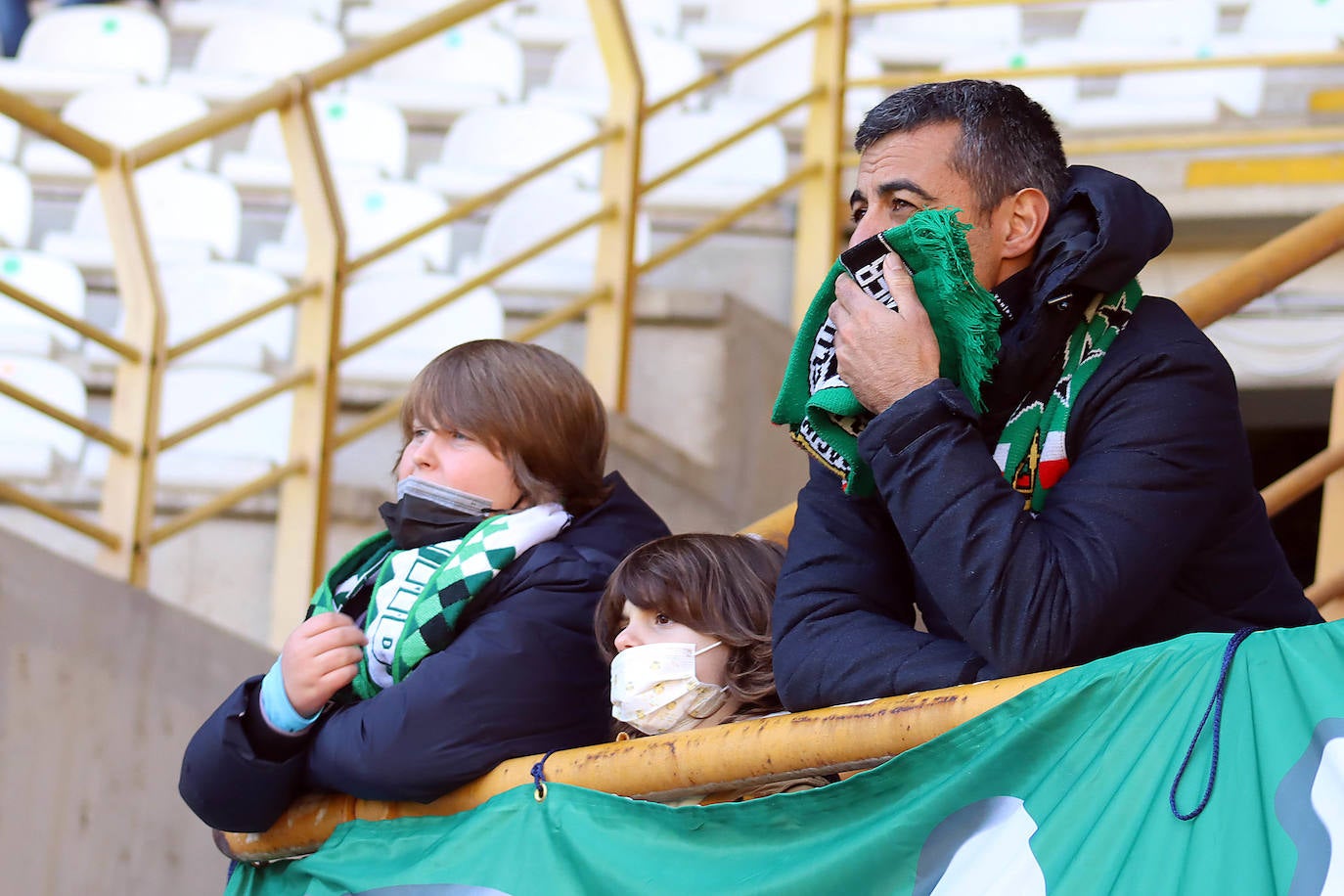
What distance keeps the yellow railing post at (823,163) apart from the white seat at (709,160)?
190 millimetres

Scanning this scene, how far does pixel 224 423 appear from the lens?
14.5 feet

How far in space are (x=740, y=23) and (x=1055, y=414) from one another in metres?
5.42

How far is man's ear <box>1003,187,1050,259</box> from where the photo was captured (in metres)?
1.74

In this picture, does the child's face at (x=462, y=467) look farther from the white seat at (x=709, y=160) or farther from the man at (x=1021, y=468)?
the white seat at (x=709, y=160)

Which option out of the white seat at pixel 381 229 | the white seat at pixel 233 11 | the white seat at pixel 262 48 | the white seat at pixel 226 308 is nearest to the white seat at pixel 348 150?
the white seat at pixel 381 229

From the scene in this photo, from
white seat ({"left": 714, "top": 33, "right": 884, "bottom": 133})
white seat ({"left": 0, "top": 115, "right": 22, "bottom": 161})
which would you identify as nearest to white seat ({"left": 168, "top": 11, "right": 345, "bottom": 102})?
white seat ({"left": 0, "top": 115, "right": 22, "bottom": 161})

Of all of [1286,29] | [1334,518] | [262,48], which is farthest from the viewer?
[262,48]

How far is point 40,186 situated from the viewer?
5.55 meters

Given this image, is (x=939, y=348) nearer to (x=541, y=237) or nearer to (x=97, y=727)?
(x=97, y=727)

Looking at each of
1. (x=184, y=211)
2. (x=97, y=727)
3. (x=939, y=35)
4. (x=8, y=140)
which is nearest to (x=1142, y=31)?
(x=939, y=35)

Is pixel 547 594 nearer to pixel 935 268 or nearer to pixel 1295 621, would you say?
pixel 935 268

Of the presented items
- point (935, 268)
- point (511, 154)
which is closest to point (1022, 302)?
point (935, 268)

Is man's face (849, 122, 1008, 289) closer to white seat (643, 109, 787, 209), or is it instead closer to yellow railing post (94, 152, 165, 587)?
yellow railing post (94, 152, 165, 587)

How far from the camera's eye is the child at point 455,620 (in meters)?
1.86
